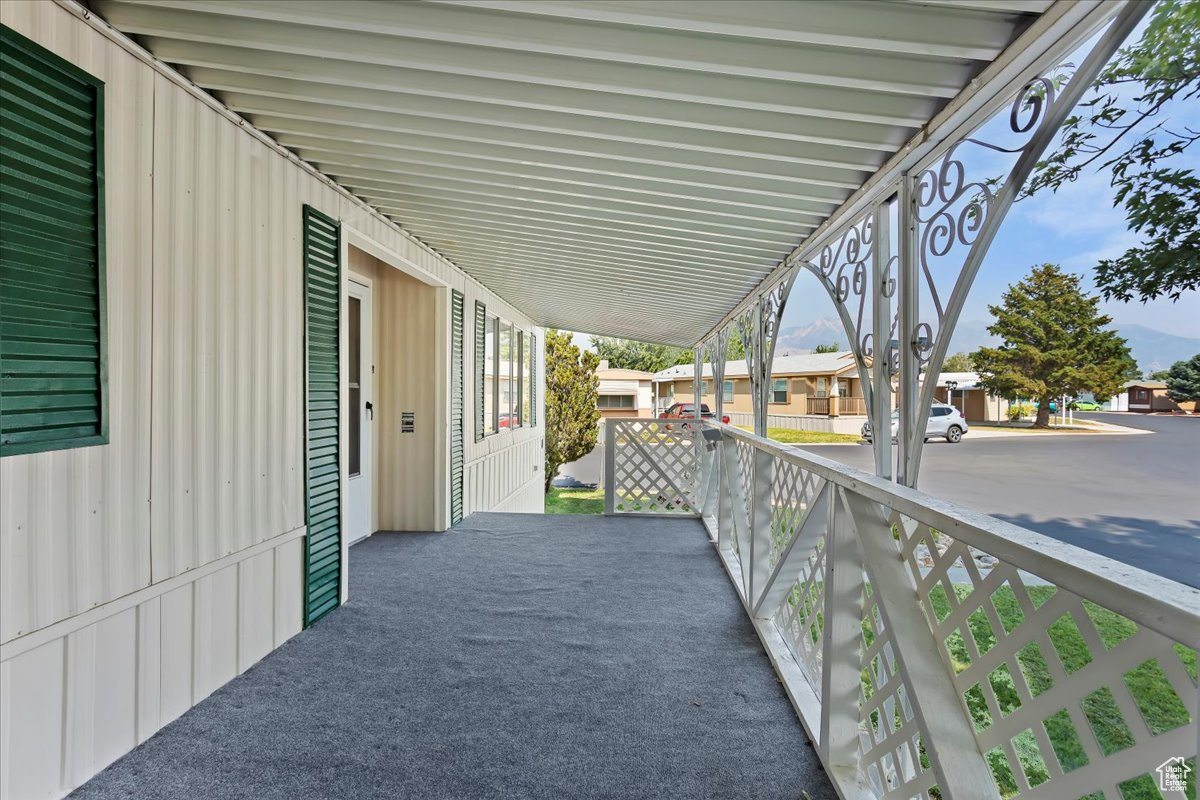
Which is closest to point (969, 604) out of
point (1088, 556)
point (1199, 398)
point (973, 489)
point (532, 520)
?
point (1088, 556)

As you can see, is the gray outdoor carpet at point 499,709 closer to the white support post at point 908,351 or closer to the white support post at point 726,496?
the white support post at point 726,496

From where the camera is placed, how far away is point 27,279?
1.58 metres

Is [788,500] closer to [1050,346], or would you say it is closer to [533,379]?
[1050,346]

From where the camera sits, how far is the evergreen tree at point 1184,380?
1059 millimetres

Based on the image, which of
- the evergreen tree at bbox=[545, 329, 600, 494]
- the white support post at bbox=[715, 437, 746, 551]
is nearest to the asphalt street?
the white support post at bbox=[715, 437, 746, 551]

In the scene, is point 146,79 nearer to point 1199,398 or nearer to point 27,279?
point 27,279

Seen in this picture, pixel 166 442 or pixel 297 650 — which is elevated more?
pixel 166 442

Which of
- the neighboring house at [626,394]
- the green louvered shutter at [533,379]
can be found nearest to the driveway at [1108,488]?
the green louvered shutter at [533,379]

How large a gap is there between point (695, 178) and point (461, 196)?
1422 mm

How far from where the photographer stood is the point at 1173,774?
78 cm

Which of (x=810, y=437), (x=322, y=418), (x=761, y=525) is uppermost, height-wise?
(x=322, y=418)

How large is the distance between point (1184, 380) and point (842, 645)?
120 cm

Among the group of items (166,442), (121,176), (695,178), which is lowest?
(166,442)

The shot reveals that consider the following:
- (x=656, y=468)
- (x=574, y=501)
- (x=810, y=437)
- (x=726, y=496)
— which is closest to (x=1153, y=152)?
(x=726, y=496)
